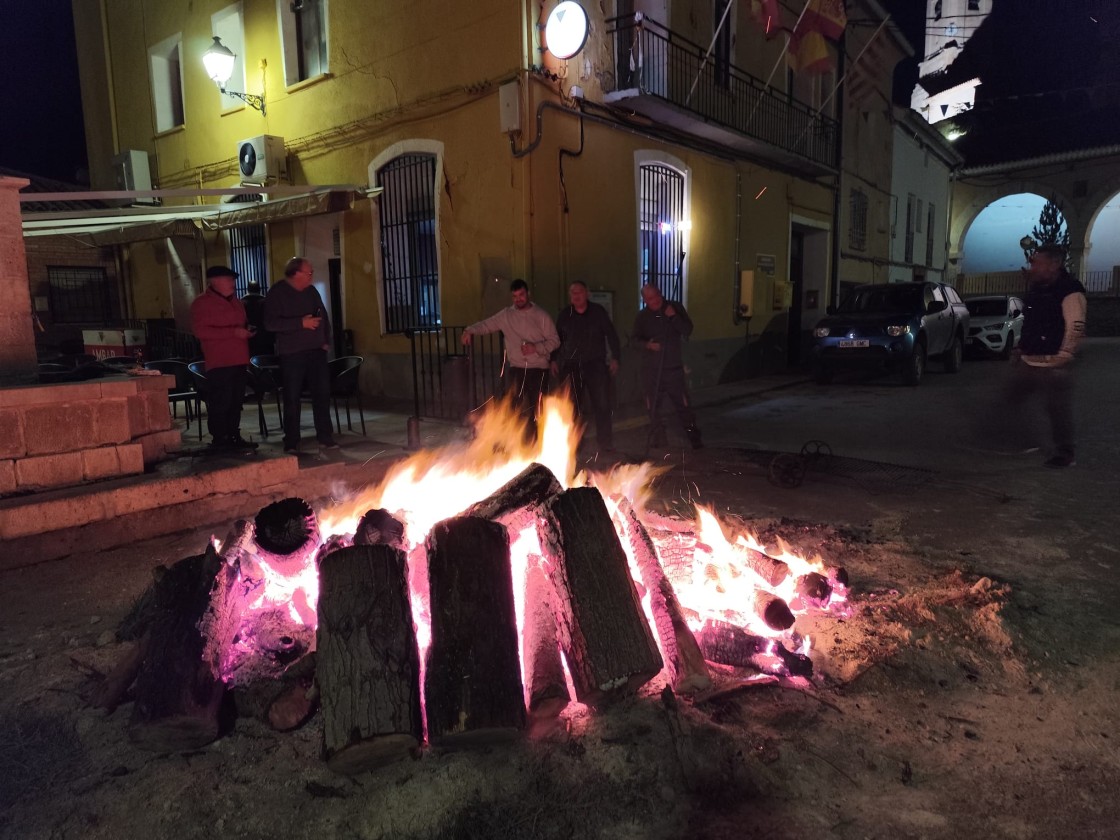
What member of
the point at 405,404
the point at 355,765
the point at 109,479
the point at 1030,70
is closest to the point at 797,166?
the point at 405,404

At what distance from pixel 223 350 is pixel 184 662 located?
13.4 ft

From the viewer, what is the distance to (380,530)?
350 cm

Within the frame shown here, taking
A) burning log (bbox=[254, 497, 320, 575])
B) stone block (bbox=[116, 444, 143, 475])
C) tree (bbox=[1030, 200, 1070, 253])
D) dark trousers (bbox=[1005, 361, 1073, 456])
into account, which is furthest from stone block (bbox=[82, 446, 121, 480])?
tree (bbox=[1030, 200, 1070, 253])

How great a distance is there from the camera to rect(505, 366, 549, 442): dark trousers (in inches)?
294

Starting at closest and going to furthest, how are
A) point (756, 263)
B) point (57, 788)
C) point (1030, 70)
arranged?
1. point (57, 788)
2. point (756, 263)
3. point (1030, 70)

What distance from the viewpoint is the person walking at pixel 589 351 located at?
752 centimetres

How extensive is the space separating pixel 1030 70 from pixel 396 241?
34.7 metres

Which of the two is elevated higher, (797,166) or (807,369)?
(797,166)

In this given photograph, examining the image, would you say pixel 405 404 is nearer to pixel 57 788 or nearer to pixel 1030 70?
pixel 57 788

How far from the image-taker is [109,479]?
506cm

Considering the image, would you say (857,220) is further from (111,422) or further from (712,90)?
(111,422)

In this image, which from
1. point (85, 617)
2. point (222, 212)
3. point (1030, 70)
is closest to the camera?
point (85, 617)

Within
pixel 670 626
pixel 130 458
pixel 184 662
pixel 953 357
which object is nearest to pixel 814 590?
pixel 670 626

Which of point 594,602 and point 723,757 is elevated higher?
point 594,602
